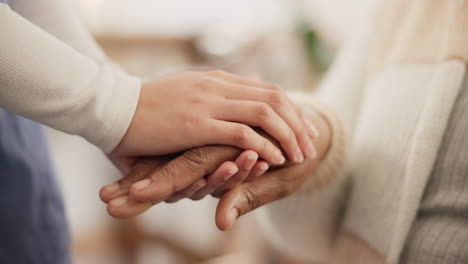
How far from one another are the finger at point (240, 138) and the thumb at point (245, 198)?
53 mm

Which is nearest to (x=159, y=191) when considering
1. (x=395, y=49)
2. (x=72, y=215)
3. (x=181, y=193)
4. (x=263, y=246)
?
(x=181, y=193)

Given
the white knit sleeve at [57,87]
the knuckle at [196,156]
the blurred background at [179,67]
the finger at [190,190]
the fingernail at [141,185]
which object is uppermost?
the white knit sleeve at [57,87]

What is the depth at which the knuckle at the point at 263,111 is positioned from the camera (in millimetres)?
533

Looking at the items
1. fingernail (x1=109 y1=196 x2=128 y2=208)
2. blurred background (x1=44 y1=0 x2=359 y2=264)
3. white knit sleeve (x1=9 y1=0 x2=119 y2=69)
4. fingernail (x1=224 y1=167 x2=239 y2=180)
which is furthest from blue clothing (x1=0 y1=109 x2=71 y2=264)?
blurred background (x1=44 y1=0 x2=359 y2=264)

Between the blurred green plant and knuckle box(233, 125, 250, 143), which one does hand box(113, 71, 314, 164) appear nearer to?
knuckle box(233, 125, 250, 143)

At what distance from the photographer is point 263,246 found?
5.65 ft

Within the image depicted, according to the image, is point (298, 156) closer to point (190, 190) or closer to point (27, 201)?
point (190, 190)

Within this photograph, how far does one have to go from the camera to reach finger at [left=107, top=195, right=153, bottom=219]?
477 mm

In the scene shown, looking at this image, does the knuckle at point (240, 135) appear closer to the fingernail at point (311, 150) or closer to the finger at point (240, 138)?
the finger at point (240, 138)

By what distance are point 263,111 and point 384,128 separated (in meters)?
0.20

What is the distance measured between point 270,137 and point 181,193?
0.48 feet

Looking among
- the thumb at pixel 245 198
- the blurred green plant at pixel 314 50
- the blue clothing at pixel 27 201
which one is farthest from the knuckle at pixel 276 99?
the blurred green plant at pixel 314 50

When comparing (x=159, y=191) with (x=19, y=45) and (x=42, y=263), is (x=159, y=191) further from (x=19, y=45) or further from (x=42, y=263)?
(x=42, y=263)

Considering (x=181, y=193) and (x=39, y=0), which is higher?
(x=39, y=0)
